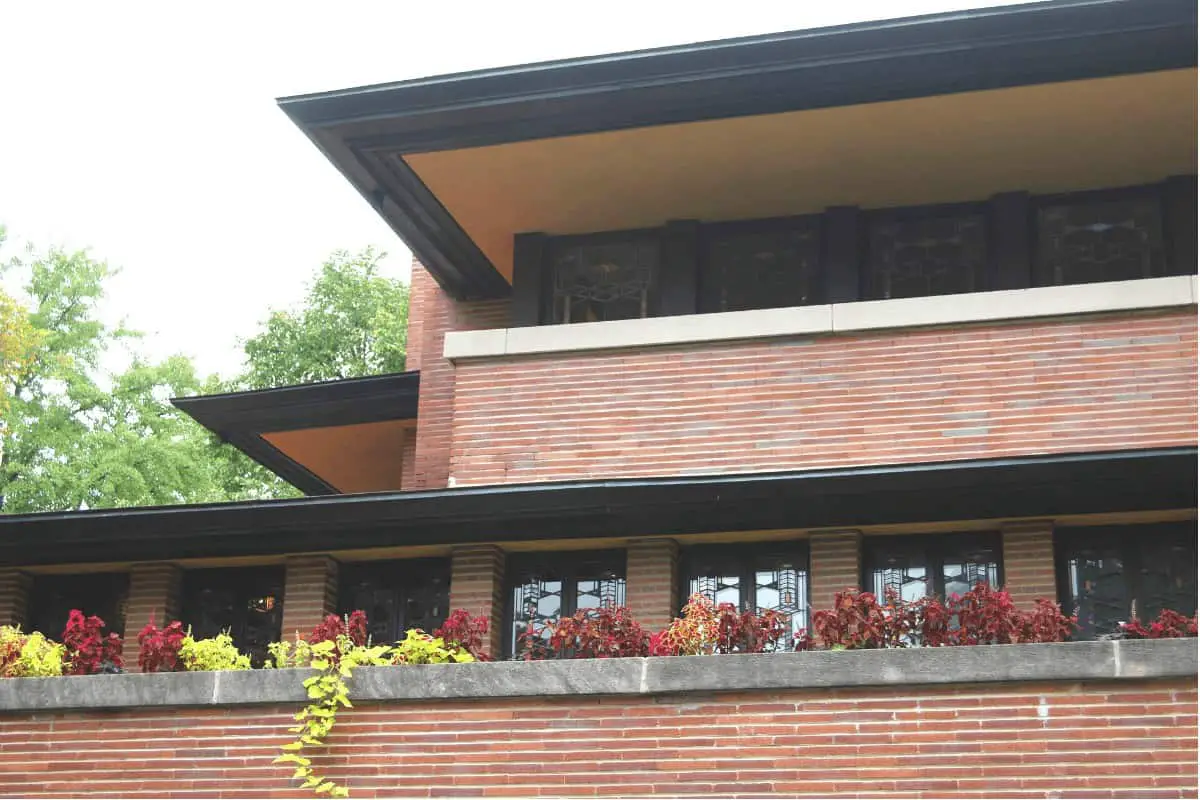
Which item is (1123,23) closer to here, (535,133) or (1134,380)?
(1134,380)

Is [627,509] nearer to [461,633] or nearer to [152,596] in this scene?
[461,633]

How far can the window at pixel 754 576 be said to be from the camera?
14.2 meters

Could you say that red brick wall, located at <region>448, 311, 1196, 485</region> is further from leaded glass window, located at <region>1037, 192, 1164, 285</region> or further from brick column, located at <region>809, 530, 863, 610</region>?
leaded glass window, located at <region>1037, 192, 1164, 285</region>

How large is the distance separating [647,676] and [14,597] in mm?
7742

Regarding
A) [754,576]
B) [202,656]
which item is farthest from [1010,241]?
[202,656]

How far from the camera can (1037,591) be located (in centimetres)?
1341

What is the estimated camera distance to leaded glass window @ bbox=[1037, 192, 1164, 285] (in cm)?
1487

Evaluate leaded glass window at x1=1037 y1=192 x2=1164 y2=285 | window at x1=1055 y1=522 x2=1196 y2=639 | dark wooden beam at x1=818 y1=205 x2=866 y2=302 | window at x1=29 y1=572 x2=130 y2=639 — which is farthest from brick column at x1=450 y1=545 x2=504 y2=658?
leaded glass window at x1=1037 y1=192 x2=1164 y2=285

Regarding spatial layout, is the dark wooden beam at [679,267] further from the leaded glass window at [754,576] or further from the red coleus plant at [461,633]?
the red coleus plant at [461,633]

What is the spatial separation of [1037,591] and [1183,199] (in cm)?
398

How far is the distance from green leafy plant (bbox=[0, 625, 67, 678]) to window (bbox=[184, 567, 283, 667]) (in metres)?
2.46

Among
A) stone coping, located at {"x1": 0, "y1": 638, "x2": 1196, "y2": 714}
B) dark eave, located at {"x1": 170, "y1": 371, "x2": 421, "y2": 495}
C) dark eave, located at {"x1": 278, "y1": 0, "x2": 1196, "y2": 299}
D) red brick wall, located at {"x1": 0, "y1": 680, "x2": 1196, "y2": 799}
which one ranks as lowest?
red brick wall, located at {"x1": 0, "y1": 680, "x2": 1196, "y2": 799}

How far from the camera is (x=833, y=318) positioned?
14500 mm

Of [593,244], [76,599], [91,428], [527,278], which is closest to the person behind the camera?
[527,278]
